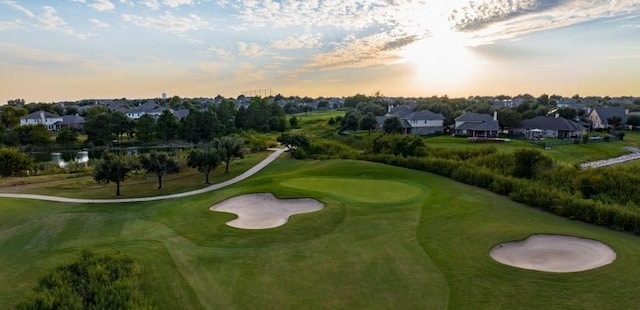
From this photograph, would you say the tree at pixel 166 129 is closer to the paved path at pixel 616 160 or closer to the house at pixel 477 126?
the house at pixel 477 126

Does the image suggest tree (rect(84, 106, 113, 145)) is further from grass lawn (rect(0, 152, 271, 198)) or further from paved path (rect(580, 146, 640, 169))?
paved path (rect(580, 146, 640, 169))

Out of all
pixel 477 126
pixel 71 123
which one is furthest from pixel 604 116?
pixel 71 123

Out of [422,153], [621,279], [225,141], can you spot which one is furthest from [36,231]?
[422,153]

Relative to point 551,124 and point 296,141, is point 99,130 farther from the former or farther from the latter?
point 551,124

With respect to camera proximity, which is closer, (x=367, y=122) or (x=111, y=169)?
(x=111, y=169)

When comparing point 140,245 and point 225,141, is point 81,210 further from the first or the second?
point 225,141

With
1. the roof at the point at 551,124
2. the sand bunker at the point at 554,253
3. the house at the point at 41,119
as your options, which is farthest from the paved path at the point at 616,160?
the house at the point at 41,119
